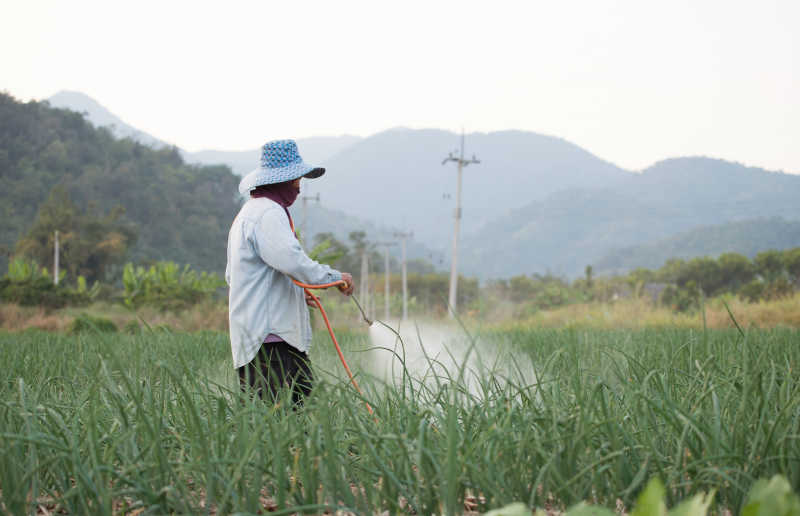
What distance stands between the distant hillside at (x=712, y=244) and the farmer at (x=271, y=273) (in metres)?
144

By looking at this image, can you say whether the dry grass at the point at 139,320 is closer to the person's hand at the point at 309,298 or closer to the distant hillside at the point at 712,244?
Result: the person's hand at the point at 309,298

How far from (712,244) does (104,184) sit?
13151cm

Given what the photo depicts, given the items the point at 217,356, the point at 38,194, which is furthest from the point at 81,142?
the point at 217,356

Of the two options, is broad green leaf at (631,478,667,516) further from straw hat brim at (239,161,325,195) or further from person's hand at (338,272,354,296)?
straw hat brim at (239,161,325,195)

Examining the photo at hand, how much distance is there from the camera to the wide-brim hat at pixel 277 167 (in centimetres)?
343

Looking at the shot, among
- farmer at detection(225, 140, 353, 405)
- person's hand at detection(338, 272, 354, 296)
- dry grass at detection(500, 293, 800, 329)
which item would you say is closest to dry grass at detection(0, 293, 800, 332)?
dry grass at detection(500, 293, 800, 329)

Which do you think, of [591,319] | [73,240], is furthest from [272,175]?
[73,240]

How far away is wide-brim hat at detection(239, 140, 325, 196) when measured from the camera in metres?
3.43

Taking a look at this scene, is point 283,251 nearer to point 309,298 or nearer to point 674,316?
point 309,298

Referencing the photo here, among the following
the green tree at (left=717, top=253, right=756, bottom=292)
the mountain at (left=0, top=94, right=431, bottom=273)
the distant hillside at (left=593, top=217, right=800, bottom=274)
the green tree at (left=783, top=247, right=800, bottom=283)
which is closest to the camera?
the green tree at (left=783, top=247, right=800, bottom=283)

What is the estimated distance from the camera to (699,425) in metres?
1.70

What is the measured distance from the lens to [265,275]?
339 centimetres

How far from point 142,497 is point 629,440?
1.29m

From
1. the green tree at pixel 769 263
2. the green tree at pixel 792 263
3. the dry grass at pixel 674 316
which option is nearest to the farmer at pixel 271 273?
the dry grass at pixel 674 316
